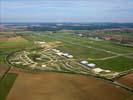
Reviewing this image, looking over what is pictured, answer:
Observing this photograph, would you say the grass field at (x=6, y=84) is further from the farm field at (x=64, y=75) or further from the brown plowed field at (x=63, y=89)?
the brown plowed field at (x=63, y=89)

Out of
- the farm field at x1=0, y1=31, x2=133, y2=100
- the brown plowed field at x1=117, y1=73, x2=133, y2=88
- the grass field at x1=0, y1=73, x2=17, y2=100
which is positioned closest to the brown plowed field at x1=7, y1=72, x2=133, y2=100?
the farm field at x1=0, y1=31, x2=133, y2=100

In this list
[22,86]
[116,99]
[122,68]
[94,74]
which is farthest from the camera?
[122,68]

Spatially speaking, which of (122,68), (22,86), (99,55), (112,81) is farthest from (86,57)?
(22,86)

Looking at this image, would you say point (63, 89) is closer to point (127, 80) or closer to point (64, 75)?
point (64, 75)

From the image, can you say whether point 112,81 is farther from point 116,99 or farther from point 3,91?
point 3,91

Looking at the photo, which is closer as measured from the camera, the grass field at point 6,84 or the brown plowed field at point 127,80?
the grass field at point 6,84

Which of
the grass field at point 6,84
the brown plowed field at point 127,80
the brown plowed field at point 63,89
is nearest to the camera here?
the brown plowed field at point 63,89

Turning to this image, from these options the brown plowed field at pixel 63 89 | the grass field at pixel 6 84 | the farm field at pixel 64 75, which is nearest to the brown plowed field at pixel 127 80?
the farm field at pixel 64 75
